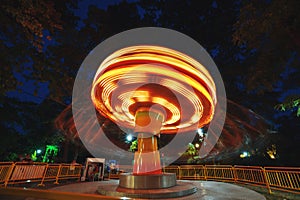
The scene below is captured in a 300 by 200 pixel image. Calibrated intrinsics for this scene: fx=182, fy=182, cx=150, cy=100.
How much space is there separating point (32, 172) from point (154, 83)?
8.59 metres

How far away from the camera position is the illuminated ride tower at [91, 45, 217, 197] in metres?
5.84

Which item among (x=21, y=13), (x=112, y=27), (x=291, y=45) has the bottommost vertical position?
(x=21, y=13)

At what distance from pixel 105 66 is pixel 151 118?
3100 mm

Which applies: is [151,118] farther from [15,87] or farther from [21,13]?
[21,13]

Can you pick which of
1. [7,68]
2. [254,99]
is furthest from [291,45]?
[7,68]

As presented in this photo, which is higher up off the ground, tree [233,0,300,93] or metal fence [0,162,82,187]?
tree [233,0,300,93]

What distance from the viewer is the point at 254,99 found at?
15.5 meters

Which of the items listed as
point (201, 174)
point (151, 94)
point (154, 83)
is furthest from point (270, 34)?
point (201, 174)

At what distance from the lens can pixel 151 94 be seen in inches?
287

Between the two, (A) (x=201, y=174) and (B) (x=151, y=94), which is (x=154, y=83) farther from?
(A) (x=201, y=174)

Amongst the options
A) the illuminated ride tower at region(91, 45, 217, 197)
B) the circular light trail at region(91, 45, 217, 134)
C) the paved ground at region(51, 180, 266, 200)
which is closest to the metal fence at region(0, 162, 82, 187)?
the paved ground at region(51, 180, 266, 200)

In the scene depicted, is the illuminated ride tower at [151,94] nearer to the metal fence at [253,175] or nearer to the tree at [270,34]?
the tree at [270,34]

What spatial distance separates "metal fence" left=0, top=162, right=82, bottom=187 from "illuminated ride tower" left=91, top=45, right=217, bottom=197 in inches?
199

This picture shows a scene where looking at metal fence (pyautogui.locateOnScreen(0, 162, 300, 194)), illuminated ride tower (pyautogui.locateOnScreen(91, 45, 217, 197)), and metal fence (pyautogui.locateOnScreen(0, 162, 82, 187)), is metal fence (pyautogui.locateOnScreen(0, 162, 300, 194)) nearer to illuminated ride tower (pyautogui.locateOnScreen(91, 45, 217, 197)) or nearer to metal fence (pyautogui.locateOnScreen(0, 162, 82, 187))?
metal fence (pyautogui.locateOnScreen(0, 162, 82, 187))
